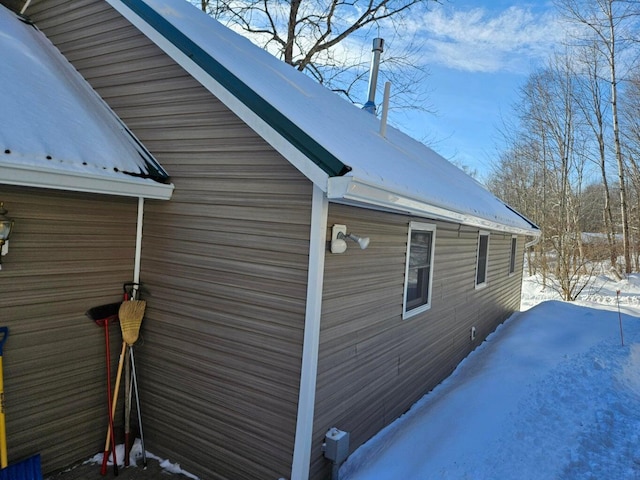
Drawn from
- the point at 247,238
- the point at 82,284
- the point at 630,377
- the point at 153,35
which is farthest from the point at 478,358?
the point at 153,35

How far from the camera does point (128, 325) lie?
3707 millimetres

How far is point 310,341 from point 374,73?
680 centimetres

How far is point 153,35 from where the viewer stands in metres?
3.68

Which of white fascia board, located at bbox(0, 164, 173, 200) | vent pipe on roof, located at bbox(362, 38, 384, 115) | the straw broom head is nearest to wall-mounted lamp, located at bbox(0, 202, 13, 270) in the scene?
white fascia board, located at bbox(0, 164, 173, 200)

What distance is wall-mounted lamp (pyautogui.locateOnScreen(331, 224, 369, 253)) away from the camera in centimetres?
320

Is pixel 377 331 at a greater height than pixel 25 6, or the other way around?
pixel 25 6

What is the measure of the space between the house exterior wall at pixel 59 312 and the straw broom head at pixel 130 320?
0.25 m

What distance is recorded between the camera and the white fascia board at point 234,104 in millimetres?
2824

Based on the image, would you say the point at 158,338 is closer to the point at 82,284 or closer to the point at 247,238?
the point at 82,284

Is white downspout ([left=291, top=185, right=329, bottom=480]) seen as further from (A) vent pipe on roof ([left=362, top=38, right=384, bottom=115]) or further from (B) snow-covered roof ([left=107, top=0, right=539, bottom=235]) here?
(A) vent pipe on roof ([left=362, top=38, right=384, bottom=115])

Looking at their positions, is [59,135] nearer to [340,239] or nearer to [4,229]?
[4,229]

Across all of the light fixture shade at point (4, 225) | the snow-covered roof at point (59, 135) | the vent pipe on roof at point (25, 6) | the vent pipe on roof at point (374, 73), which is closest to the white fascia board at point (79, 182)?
the snow-covered roof at point (59, 135)

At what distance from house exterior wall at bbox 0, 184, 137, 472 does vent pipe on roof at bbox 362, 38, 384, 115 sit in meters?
5.24

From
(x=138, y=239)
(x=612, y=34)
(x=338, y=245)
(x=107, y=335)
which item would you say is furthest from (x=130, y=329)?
(x=612, y=34)
